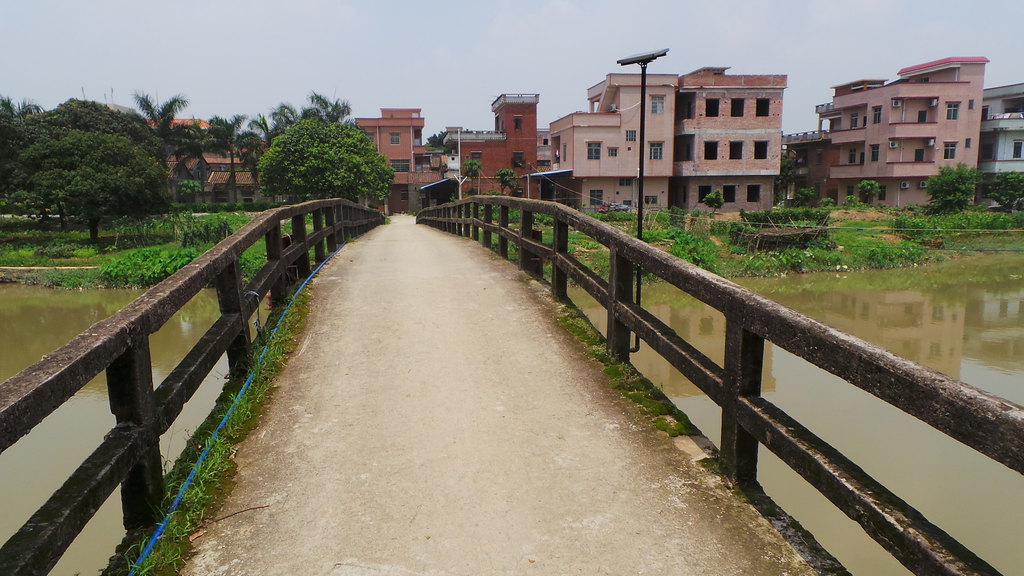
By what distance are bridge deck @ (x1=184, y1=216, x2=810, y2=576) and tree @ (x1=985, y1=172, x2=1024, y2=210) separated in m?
50.1

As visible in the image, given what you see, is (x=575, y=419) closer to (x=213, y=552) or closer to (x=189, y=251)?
(x=213, y=552)

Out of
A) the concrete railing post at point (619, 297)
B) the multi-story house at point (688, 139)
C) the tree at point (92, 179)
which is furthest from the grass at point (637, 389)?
the multi-story house at point (688, 139)

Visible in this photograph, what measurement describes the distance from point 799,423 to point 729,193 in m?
44.0

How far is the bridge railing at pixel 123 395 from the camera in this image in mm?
2119

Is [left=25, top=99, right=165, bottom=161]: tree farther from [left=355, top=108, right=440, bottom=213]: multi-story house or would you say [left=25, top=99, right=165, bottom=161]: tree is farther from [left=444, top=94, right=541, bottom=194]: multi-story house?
[left=444, top=94, right=541, bottom=194]: multi-story house

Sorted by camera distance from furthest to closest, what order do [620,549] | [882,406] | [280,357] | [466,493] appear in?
1. [882,406]
2. [280,357]
3. [466,493]
4. [620,549]

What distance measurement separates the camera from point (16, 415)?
2035 mm

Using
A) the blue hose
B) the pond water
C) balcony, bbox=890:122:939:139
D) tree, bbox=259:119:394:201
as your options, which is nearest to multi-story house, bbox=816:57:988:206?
balcony, bbox=890:122:939:139

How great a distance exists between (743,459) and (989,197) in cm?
5441

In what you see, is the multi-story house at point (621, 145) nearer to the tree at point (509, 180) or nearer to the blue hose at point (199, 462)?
the tree at point (509, 180)

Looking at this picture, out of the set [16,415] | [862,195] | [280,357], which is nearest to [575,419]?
[280,357]

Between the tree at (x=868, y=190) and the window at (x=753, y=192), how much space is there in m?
7.46

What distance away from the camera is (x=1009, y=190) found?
44031 millimetres

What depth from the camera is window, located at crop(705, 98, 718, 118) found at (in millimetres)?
43688
